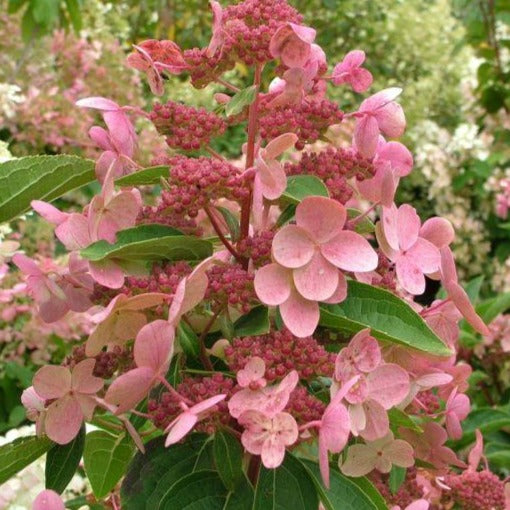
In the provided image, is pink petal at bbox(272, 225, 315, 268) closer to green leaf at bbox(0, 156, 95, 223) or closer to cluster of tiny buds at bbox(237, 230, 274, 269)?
cluster of tiny buds at bbox(237, 230, 274, 269)

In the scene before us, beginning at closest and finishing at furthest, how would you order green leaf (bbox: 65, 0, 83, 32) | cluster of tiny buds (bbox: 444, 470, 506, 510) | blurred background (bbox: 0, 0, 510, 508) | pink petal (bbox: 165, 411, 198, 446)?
pink petal (bbox: 165, 411, 198, 446) < cluster of tiny buds (bbox: 444, 470, 506, 510) < blurred background (bbox: 0, 0, 510, 508) < green leaf (bbox: 65, 0, 83, 32)

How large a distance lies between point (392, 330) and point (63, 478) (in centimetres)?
32

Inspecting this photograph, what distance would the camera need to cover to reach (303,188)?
784 millimetres

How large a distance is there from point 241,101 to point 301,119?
0.05 metres

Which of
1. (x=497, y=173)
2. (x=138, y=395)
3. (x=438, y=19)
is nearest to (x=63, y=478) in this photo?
(x=138, y=395)

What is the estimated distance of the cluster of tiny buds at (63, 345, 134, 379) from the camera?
80 centimetres

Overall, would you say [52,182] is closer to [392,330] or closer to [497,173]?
[392,330]

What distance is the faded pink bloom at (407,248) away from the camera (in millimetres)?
781

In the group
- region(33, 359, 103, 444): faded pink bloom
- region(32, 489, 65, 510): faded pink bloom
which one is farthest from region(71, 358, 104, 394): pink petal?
region(32, 489, 65, 510): faded pink bloom

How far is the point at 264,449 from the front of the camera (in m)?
0.67

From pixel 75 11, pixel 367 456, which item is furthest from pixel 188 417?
pixel 75 11

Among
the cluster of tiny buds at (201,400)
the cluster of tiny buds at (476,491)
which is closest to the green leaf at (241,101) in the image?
the cluster of tiny buds at (201,400)

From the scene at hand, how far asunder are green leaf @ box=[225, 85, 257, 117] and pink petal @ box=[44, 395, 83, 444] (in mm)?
270

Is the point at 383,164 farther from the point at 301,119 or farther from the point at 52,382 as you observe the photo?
the point at 52,382
